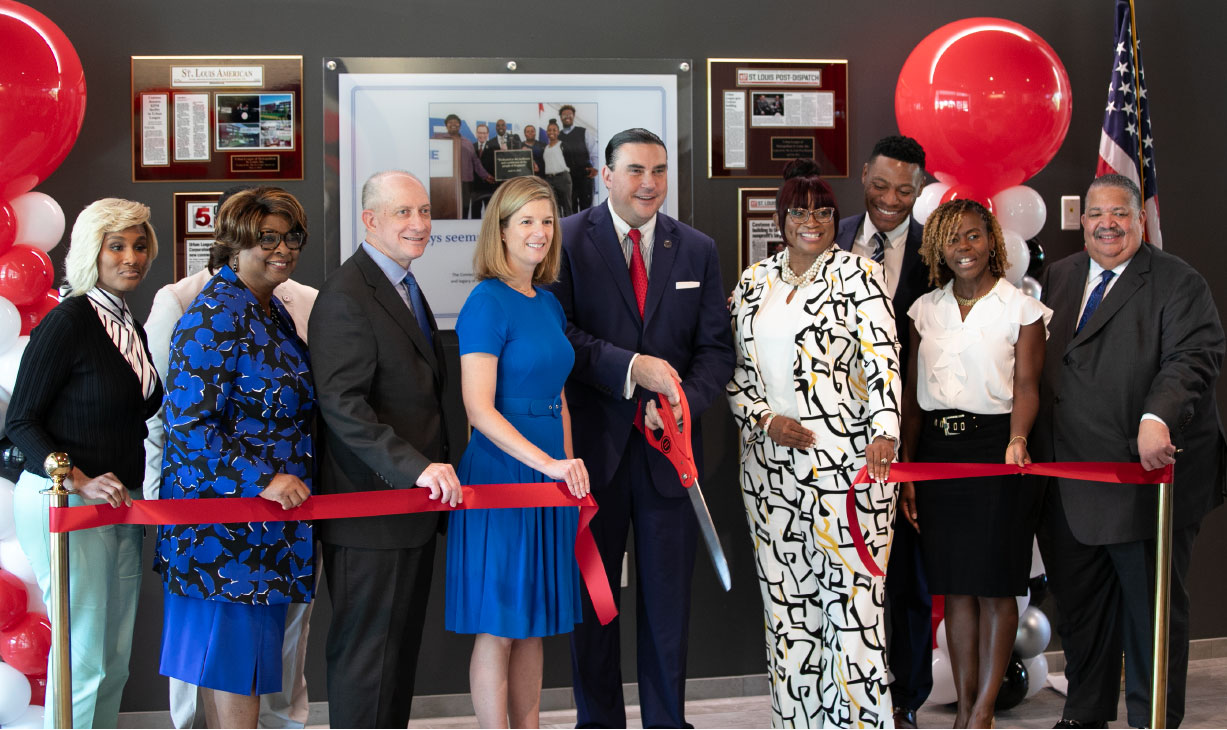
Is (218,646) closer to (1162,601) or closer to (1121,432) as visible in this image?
(1162,601)

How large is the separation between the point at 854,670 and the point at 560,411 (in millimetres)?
1301

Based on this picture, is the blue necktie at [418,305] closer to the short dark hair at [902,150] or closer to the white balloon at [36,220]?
the white balloon at [36,220]

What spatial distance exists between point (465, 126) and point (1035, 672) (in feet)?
10.9

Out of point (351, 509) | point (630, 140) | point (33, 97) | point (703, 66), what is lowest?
point (351, 509)

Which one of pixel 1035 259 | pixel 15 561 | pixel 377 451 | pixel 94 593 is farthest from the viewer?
pixel 1035 259

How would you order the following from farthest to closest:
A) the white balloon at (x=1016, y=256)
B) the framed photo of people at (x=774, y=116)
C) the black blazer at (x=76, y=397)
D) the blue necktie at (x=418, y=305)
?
the framed photo of people at (x=774, y=116) → the white balloon at (x=1016, y=256) → the blue necktie at (x=418, y=305) → the black blazer at (x=76, y=397)

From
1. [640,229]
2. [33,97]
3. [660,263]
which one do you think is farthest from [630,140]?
[33,97]

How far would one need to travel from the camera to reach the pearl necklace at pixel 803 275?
3.48 meters

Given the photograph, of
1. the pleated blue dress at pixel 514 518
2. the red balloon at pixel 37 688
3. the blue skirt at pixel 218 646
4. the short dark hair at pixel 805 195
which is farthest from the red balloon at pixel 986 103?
the red balloon at pixel 37 688

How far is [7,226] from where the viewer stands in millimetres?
3506

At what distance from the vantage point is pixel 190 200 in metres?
4.27

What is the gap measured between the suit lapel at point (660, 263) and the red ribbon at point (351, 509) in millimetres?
799

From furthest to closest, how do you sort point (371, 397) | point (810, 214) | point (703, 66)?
point (703, 66), point (810, 214), point (371, 397)

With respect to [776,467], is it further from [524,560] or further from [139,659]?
[139,659]
